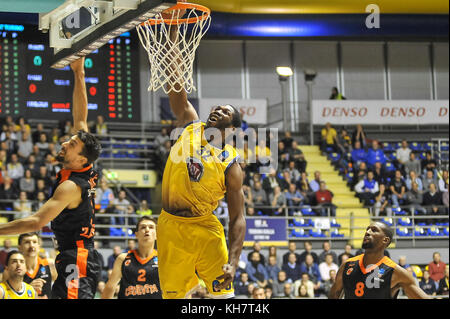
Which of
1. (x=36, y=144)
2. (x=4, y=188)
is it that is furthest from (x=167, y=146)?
(x=4, y=188)

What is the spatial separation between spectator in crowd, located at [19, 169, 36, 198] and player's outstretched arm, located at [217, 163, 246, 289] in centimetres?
964

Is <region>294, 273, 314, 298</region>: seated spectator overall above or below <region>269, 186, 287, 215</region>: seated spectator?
below

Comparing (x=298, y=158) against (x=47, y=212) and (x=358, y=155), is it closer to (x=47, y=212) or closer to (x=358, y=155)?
(x=358, y=155)

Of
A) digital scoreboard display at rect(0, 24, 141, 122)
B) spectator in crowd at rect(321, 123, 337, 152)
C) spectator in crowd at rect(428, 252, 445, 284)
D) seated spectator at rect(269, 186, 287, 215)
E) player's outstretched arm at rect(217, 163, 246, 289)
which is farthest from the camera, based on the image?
spectator in crowd at rect(321, 123, 337, 152)

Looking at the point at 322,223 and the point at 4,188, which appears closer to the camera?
the point at 4,188

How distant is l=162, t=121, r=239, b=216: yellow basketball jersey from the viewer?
609cm

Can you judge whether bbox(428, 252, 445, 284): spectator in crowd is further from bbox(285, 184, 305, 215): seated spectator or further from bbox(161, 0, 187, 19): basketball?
bbox(161, 0, 187, 19): basketball

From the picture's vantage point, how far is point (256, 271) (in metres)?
14.5

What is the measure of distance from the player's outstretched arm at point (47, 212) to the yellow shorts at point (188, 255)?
755 millimetres

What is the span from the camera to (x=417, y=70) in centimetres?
2348

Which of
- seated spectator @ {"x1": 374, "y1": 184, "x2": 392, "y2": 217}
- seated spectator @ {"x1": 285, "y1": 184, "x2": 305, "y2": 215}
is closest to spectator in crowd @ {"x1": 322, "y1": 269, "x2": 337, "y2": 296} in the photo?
seated spectator @ {"x1": 285, "y1": 184, "x2": 305, "y2": 215}
